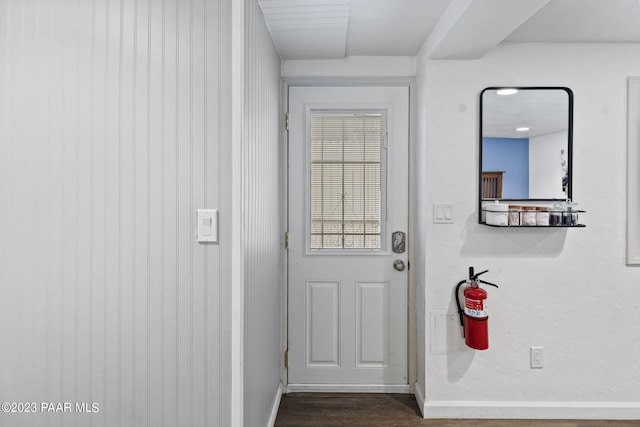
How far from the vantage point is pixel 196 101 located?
1.64 metres

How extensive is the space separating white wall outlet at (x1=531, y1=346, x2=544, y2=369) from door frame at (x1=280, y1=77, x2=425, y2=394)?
704 millimetres

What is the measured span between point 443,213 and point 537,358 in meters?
1.05

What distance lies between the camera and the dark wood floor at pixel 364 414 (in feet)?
8.19

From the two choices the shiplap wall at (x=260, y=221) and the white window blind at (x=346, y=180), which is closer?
the shiplap wall at (x=260, y=221)

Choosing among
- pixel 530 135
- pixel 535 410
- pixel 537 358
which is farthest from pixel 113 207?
pixel 535 410

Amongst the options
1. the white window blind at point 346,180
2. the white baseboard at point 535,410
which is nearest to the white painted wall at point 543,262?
the white baseboard at point 535,410

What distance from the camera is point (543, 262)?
8.44ft

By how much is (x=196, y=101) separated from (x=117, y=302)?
2.79 ft

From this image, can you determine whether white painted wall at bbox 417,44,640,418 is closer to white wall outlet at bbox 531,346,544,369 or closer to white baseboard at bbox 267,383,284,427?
white wall outlet at bbox 531,346,544,369

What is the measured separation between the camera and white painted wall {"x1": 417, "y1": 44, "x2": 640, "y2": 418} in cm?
254

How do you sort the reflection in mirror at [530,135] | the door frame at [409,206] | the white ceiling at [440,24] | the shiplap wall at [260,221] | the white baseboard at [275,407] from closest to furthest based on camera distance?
the shiplap wall at [260,221] → the white ceiling at [440,24] → the white baseboard at [275,407] → the reflection in mirror at [530,135] → the door frame at [409,206]

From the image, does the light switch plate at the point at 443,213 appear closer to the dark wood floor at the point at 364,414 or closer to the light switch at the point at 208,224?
the dark wood floor at the point at 364,414

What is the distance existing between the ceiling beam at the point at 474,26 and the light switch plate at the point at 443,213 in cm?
89

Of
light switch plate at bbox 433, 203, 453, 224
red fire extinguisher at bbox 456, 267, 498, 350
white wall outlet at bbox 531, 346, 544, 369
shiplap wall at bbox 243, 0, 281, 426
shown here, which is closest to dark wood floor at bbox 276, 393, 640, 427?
shiplap wall at bbox 243, 0, 281, 426
